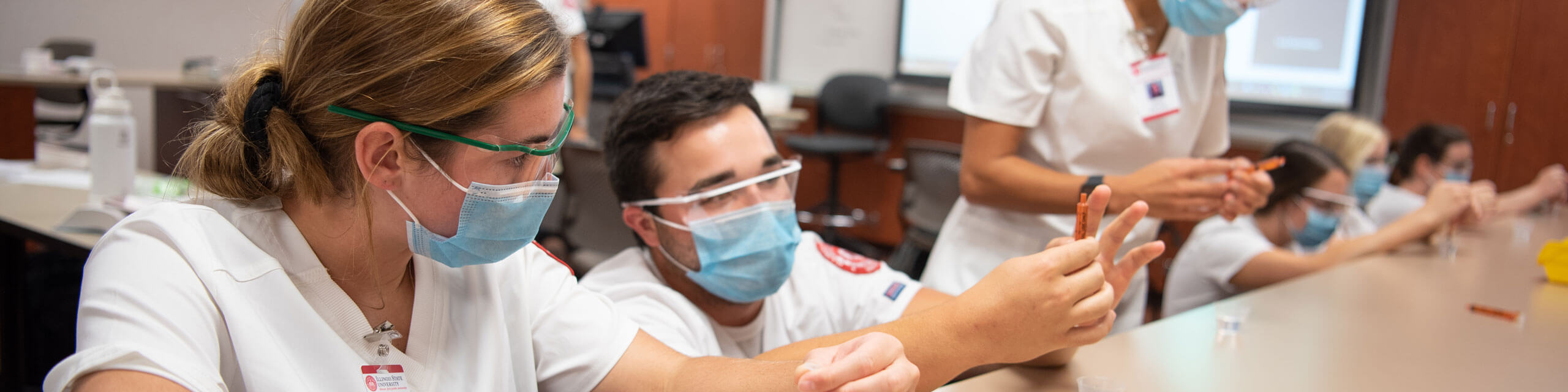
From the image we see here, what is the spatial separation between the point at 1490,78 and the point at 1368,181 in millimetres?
927

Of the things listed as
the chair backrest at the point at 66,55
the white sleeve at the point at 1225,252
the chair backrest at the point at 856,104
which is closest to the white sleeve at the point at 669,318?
the white sleeve at the point at 1225,252

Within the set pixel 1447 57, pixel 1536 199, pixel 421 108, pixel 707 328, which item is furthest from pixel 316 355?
pixel 1447 57

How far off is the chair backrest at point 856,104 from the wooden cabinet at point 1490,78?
2.34 meters

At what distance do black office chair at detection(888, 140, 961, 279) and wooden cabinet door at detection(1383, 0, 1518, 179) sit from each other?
2.01 metres

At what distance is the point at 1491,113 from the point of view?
3797mm

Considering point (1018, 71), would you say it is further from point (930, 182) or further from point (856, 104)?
point (856, 104)

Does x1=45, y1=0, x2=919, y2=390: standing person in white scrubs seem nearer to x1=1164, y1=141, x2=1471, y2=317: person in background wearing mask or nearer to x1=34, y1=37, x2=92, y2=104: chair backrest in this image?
x1=1164, y1=141, x2=1471, y2=317: person in background wearing mask

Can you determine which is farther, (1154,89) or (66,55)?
(66,55)

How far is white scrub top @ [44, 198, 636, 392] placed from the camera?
750mm

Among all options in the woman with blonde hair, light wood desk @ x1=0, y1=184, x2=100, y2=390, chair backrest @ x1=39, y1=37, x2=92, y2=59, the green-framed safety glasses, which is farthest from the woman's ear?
chair backrest @ x1=39, y1=37, x2=92, y2=59

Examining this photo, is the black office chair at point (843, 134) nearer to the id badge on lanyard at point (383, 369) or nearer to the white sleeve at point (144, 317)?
the id badge on lanyard at point (383, 369)

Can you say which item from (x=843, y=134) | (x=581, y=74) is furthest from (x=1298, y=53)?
(x=581, y=74)

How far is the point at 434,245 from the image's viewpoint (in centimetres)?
93

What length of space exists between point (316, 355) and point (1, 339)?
6.47 feet
